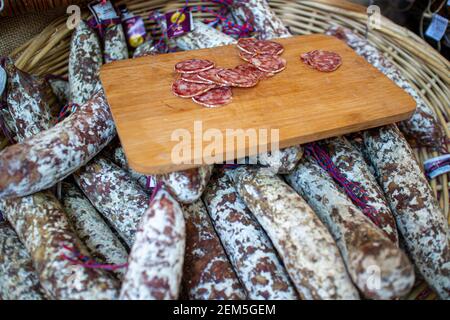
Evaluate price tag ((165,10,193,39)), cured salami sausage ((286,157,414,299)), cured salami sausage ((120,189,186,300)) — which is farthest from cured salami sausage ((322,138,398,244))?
price tag ((165,10,193,39))

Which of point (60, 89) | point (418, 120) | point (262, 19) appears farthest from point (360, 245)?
point (60, 89)

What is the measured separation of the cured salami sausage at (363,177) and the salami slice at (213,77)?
20.8 inches

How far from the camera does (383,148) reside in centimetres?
174

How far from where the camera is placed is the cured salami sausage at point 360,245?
117 centimetres

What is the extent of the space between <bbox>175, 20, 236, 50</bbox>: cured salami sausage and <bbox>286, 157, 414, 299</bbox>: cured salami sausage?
3.21 feet

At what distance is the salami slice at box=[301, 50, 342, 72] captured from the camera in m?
1.86

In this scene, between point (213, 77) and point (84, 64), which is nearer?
point (213, 77)

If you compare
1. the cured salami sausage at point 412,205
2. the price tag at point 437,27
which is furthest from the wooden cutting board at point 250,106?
the price tag at point 437,27

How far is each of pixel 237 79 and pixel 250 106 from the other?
158mm

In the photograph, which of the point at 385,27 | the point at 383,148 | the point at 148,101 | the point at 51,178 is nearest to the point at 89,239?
the point at 51,178

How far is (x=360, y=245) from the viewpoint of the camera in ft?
4.08

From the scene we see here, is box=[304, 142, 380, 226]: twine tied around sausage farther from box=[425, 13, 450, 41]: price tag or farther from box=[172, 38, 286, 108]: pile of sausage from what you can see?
box=[425, 13, 450, 41]: price tag

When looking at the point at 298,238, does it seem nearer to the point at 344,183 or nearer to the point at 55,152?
the point at 344,183

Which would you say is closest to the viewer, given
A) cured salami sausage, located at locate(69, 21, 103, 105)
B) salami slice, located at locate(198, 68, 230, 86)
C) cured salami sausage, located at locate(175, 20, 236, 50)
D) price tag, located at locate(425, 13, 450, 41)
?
salami slice, located at locate(198, 68, 230, 86)
